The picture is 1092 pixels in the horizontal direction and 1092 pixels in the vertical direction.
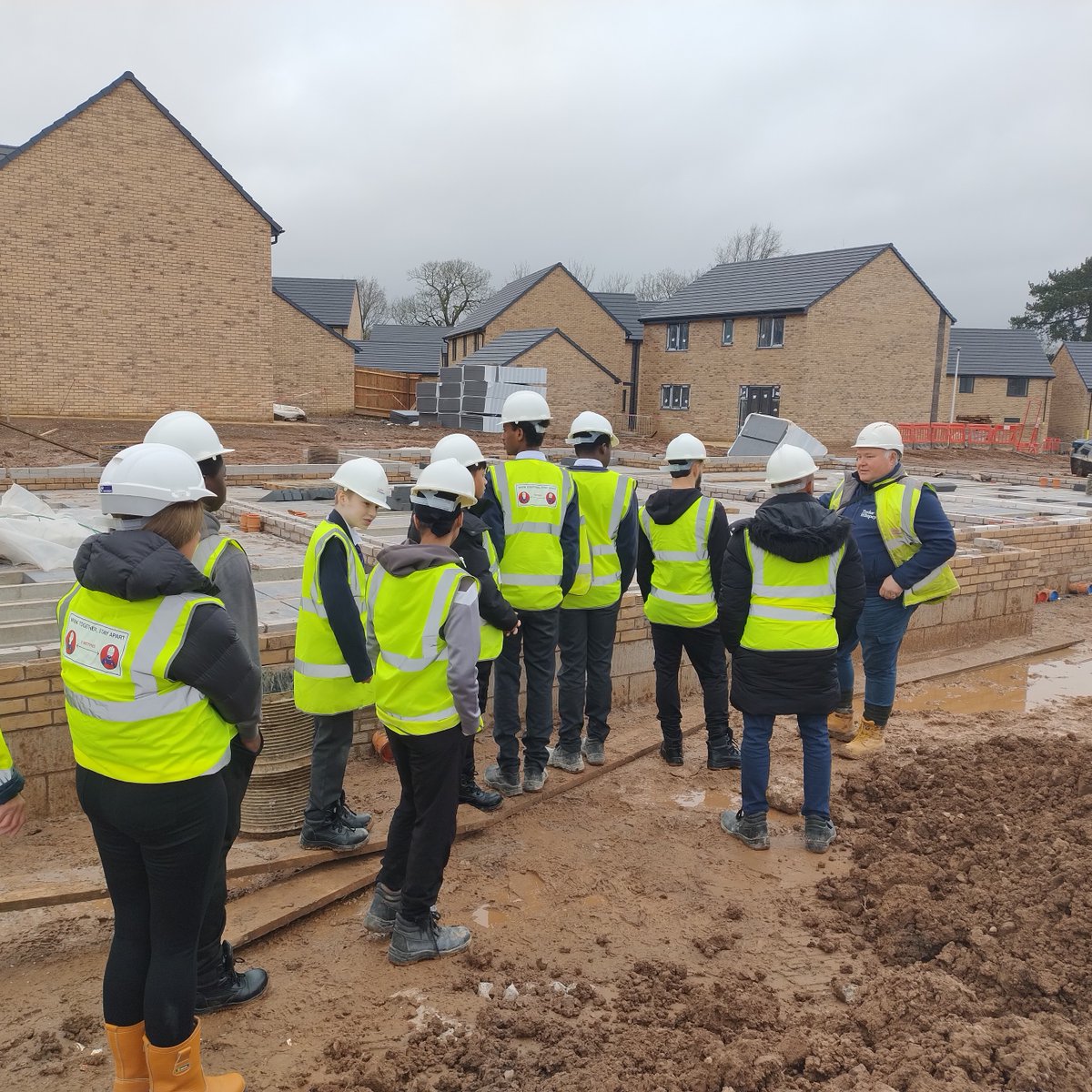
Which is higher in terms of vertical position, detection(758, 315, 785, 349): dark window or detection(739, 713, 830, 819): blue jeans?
detection(758, 315, 785, 349): dark window

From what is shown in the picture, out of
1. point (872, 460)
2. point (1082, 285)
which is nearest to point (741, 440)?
point (872, 460)

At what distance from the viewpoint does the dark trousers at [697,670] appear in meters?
5.23

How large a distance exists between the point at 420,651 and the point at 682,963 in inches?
59.8

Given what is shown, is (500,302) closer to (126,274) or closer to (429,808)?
(126,274)

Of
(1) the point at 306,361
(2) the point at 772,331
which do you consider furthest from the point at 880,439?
(2) the point at 772,331

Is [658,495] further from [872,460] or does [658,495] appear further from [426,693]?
[426,693]

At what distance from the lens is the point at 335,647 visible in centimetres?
385

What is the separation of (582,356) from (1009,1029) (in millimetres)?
33265

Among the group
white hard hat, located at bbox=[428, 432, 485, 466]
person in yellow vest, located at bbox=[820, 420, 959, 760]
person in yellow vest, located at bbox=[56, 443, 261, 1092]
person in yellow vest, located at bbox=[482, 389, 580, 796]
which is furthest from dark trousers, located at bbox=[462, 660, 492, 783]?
person in yellow vest, located at bbox=[820, 420, 959, 760]

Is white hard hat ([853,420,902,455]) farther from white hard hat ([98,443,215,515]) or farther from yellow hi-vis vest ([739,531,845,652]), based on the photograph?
white hard hat ([98,443,215,515])

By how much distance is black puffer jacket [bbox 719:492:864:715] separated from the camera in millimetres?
4230

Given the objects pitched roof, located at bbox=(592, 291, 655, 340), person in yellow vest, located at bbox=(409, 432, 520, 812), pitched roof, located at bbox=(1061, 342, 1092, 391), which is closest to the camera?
person in yellow vest, located at bbox=(409, 432, 520, 812)

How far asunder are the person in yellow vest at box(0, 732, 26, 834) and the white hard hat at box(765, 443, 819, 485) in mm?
3280

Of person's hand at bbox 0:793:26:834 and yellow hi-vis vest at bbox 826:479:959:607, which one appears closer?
person's hand at bbox 0:793:26:834
